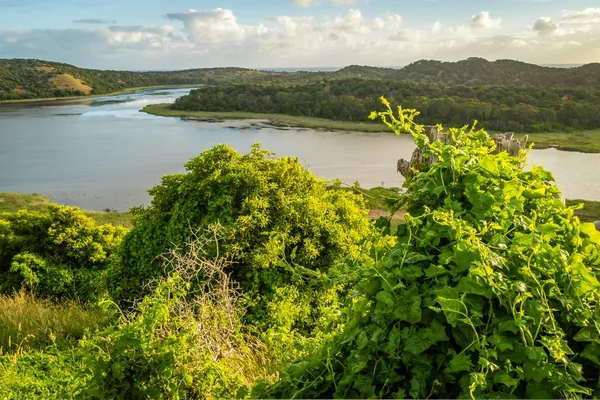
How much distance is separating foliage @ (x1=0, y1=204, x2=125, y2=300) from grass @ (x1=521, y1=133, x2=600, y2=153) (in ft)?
164

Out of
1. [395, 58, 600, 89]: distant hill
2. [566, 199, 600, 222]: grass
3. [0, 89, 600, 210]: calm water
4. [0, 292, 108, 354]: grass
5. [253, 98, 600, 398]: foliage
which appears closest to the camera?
[253, 98, 600, 398]: foliage

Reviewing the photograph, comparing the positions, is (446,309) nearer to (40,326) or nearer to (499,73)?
(40,326)

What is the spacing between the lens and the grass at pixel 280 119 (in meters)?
82.0

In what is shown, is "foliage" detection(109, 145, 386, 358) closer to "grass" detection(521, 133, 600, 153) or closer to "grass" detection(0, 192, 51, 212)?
"grass" detection(0, 192, 51, 212)

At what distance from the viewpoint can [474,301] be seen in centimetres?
182

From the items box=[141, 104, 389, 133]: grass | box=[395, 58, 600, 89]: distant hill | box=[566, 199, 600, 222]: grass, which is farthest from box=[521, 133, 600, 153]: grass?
box=[395, 58, 600, 89]: distant hill

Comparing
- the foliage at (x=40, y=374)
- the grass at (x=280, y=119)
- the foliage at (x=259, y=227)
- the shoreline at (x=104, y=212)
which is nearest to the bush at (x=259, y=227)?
the foliage at (x=259, y=227)

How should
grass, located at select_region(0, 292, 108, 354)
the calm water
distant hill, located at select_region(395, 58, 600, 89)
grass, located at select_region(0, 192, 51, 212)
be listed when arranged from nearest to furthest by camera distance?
grass, located at select_region(0, 292, 108, 354), grass, located at select_region(0, 192, 51, 212), the calm water, distant hill, located at select_region(395, 58, 600, 89)

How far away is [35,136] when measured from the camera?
76.9 meters

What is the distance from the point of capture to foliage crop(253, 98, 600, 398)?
175 centimetres

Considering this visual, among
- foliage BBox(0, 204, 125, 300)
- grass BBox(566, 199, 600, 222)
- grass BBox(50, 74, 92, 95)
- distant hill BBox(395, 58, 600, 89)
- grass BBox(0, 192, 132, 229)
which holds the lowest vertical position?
grass BBox(0, 192, 132, 229)

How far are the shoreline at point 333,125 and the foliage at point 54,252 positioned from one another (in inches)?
1405

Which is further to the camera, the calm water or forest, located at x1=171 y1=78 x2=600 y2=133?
forest, located at x1=171 y1=78 x2=600 y2=133

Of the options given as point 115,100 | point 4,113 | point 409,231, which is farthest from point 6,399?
point 115,100
